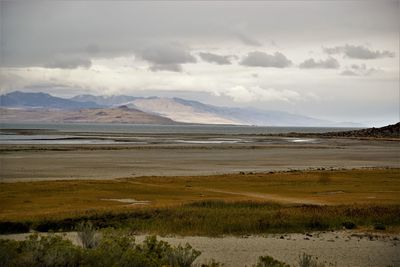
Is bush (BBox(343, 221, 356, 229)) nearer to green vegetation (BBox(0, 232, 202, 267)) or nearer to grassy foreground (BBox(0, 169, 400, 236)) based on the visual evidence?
grassy foreground (BBox(0, 169, 400, 236))

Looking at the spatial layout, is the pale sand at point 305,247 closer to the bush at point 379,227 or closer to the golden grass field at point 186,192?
the bush at point 379,227

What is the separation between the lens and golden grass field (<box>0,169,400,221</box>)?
2318cm

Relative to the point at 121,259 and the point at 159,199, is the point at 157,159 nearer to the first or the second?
the point at 159,199

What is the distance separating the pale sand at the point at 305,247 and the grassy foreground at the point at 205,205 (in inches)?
43.9

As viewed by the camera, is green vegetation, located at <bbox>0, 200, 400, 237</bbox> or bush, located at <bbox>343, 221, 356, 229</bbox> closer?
green vegetation, located at <bbox>0, 200, 400, 237</bbox>

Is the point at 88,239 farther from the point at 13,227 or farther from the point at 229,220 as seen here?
the point at 229,220

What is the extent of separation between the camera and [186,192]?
93.8 feet

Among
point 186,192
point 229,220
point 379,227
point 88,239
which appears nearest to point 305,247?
point 229,220

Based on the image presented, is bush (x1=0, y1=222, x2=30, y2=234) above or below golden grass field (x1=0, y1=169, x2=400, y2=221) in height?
below

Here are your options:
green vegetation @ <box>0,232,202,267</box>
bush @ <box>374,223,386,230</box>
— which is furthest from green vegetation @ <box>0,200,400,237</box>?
green vegetation @ <box>0,232,202,267</box>

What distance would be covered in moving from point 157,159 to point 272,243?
3765 cm

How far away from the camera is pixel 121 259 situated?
11570 millimetres

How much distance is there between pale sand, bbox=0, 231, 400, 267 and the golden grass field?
5.12m

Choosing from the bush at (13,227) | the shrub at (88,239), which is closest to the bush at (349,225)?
the shrub at (88,239)
